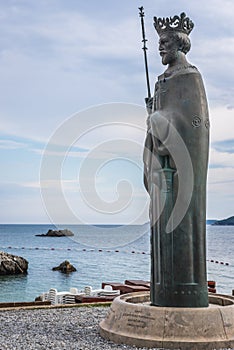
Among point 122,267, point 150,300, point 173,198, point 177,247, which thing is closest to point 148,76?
A: point 173,198

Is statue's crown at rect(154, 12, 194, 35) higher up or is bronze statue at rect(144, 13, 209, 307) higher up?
statue's crown at rect(154, 12, 194, 35)

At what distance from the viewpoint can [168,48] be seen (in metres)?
10.8

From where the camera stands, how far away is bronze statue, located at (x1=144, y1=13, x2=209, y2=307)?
10320 mm

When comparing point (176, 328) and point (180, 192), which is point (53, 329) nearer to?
point (176, 328)

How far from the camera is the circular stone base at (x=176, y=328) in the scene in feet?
30.2

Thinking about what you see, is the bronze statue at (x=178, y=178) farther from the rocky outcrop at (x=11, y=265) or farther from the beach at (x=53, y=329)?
the rocky outcrop at (x=11, y=265)

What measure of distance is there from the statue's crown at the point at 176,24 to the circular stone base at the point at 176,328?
4994mm

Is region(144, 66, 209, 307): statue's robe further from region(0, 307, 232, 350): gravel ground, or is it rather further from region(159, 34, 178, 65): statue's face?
region(0, 307, 232, 350): gravel ground

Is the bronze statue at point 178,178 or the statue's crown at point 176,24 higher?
the statue's crown at point 176,24

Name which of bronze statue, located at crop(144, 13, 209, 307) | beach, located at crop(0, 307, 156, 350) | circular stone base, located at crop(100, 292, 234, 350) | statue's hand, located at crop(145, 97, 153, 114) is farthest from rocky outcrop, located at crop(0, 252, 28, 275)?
circular stone base, located at crop(100, 292, 234, 350)

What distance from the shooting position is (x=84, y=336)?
10.4 m

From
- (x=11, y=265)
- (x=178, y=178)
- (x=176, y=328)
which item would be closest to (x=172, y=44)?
(x=178, y=178)

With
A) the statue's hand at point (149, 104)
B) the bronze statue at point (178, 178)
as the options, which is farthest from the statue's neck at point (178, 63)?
the statue's hand at point (149, 104)

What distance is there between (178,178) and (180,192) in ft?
0.83
